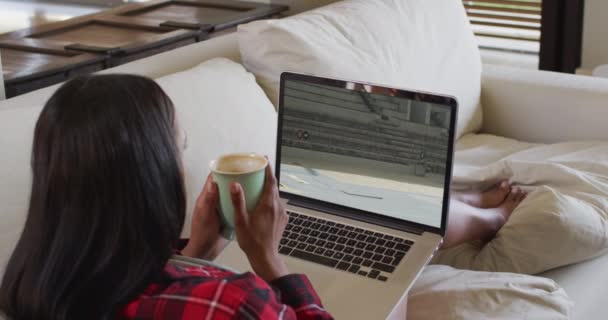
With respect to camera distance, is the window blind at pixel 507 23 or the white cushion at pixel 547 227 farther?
the window blind at pixel 507 23

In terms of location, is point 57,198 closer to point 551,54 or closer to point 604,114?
point 604,114

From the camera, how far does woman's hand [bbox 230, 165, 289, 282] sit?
1045mm

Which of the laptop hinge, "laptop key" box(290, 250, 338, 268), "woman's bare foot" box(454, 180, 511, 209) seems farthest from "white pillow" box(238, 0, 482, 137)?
"laptop key" box(290, 250, 338, 268)

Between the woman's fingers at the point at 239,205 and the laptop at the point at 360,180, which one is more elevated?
the woman's fingers at the point at 239,205

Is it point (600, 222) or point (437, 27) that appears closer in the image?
point (600, 222)

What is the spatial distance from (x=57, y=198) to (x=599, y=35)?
263 centimetres

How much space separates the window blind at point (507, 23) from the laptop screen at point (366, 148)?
200cm

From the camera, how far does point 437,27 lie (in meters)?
2.21

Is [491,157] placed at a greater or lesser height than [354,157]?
lesser

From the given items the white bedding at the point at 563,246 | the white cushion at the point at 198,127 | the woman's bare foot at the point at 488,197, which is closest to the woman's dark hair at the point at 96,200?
the white cushion at the point at 198,127

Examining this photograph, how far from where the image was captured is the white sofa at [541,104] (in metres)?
1.58

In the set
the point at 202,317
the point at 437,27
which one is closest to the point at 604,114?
the point at 437,27

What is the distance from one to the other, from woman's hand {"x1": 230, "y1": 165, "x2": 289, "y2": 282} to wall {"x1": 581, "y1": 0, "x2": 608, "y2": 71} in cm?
233

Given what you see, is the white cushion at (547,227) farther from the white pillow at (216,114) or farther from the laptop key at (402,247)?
the white pillow at (216,114)
